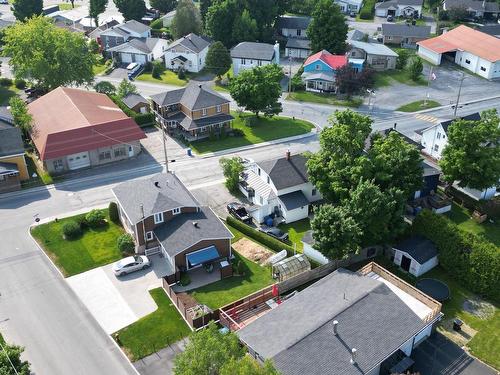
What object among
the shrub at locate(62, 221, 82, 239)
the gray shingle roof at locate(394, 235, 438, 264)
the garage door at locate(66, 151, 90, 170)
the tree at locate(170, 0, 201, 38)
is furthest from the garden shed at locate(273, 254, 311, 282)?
the tree at locate(170, 0, 201, 38)

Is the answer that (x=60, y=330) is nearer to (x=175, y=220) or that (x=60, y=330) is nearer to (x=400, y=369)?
(x=175, y=220)

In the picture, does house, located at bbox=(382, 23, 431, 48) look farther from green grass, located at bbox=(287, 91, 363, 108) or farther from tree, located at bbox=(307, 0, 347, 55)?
green grass, located at bbox=(287, 91, 363, 108)

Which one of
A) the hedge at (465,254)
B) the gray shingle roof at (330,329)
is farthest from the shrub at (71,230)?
the hedge at (465,254)

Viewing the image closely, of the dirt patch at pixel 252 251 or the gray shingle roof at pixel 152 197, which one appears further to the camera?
the dirt patch at pixel 252 251

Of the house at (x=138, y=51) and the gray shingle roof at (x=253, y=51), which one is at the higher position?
the gray shingle roof at (x=253, y=51)

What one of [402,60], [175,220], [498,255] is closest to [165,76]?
[402,60]

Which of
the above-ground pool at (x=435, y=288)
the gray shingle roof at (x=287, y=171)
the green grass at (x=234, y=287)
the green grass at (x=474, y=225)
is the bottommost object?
the green grass at (x=234, y=287)

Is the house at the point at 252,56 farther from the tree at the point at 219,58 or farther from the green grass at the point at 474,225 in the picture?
the green grass at the point at 474,225
